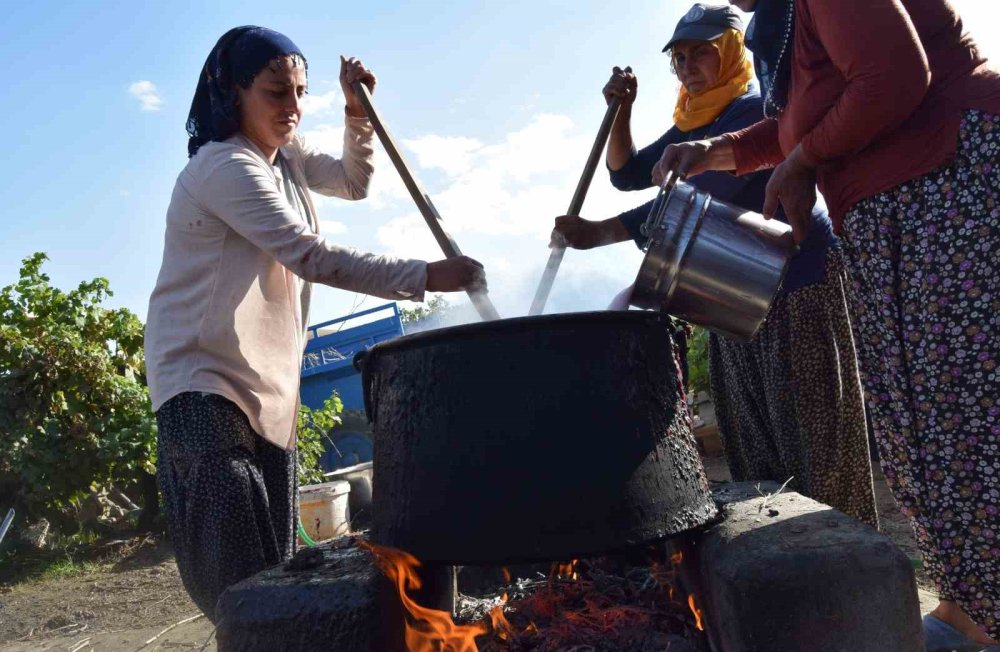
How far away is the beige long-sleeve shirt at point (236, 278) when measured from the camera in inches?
82.7

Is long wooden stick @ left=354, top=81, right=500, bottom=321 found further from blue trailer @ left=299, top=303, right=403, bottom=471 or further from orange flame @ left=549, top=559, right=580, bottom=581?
blue trailer @ left=299, top=303, right=403, bottom=471

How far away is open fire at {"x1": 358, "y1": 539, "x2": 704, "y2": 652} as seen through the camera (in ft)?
5.49

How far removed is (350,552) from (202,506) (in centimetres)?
50

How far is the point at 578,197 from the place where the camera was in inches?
110

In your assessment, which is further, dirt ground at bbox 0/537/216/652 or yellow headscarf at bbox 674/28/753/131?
dirt ground at bbox 0/537/216/652

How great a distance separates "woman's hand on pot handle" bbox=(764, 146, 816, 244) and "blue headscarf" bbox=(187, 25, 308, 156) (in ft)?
5.01

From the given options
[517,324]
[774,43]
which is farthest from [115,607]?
[774,43]

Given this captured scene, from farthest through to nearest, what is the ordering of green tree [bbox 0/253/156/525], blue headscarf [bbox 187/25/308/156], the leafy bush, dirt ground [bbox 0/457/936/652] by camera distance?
the leafy bush → green tree [bbox 0/253/156/525] → dirt ground [bbox 0/457/936/652] → blue headscarf [bbox 187/25/308/156]

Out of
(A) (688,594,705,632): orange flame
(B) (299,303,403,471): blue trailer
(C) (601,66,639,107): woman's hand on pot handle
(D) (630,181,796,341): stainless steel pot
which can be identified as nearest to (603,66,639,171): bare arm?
(C) (601,66,639,107): woman's hand on pot handle

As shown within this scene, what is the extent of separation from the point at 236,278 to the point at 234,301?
0.07 meters

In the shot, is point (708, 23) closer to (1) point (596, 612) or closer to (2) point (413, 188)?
(2) point (413, 188)

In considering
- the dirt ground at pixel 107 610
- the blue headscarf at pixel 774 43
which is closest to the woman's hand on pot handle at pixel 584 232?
the blue headscarf at pixel 774 43

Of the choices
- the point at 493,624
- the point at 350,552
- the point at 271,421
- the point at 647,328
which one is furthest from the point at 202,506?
the point at 647,328

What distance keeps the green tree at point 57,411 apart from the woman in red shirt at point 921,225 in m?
6.10
